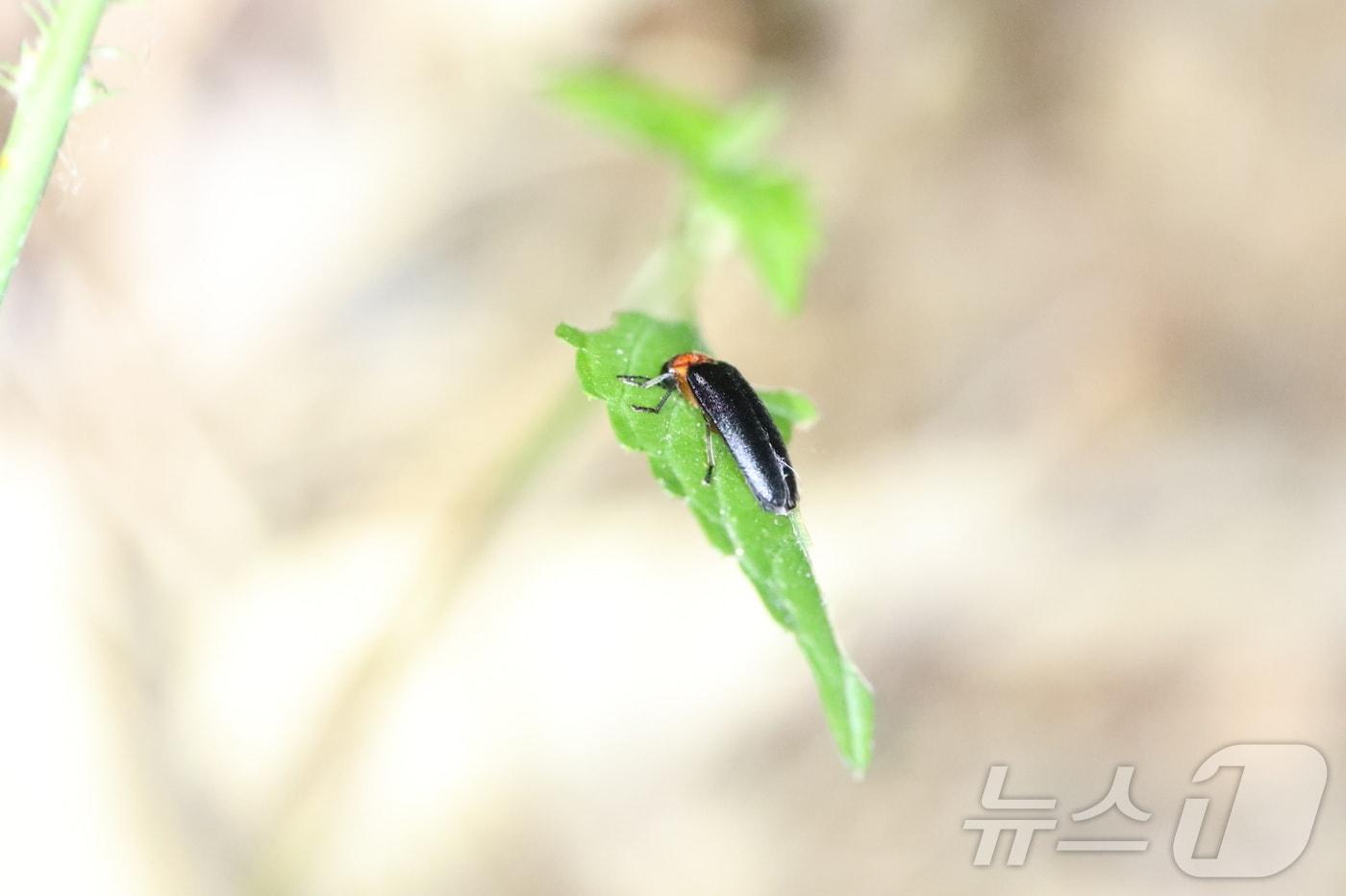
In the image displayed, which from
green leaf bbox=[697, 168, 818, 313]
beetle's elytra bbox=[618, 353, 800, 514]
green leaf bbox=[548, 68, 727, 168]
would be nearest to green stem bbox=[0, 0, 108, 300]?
beetle's elytra bbox=[618, 353, 800, 514]

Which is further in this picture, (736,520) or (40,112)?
(736,520)

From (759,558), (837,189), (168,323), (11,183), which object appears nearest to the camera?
(11,183)

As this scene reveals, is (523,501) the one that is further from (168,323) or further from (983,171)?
(983,171)

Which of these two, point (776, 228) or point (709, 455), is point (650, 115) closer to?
point (776, 228)

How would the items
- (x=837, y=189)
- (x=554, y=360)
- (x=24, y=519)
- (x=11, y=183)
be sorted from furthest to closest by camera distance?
(x=837, y=189), (x=554, y=360), (x=24, y=519), (x=11, y=183)

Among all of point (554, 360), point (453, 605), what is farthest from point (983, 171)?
point (453, 605)

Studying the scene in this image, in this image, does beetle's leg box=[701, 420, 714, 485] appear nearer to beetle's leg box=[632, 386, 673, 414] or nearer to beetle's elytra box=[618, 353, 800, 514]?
beetle's elytra box=[618, 353, 800, 514]

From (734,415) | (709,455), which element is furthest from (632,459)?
(709,455)
